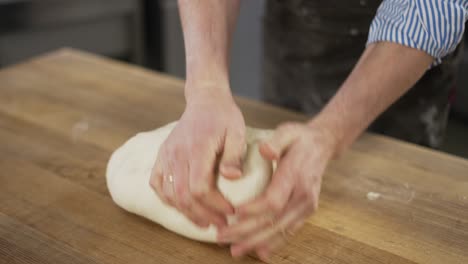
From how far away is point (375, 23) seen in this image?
34.9 inches

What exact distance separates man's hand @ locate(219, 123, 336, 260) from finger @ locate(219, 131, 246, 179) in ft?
0.13

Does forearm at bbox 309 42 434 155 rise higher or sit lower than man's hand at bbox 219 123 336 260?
higher

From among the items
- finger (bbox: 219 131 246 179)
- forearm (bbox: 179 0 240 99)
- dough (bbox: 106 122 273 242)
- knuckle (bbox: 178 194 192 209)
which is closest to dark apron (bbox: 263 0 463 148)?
forearm (bbox: 179 0 240 99)

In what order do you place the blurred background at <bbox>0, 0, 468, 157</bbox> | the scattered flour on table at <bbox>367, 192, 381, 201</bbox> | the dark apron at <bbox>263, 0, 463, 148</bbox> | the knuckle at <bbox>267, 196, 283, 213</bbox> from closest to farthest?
the knuckle at <bbox>267, 196, 283, 213</bbox> < the scattered flour on table at <bbox>367, 192, 381, 201</bbox> < the dark apron at <bbox>263, 0, 463, 148</bbox> < the blurred background at <bbox>0, 0, 468, 157</bbox>

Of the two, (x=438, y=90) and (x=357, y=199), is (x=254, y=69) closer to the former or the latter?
(x=438, y=90)

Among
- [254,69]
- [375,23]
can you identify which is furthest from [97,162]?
[254,69]

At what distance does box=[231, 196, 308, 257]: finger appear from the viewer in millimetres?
748

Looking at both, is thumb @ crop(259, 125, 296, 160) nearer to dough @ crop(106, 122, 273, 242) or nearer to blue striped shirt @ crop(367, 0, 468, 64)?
dough @ crop(106, 122, 273, 242)

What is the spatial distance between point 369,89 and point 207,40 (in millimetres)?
302

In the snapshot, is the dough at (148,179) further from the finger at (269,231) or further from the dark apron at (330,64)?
the dark apron at (330,64)

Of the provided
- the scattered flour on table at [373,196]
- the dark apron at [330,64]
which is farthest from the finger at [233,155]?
the dark apron at [330,64]

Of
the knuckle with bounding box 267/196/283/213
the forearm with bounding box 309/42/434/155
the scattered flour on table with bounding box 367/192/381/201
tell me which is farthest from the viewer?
the scattered flour on table with bounding box 367/192/381/201

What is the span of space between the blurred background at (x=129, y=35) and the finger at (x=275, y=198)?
148 centimetres

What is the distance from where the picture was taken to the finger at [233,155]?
753 mm
